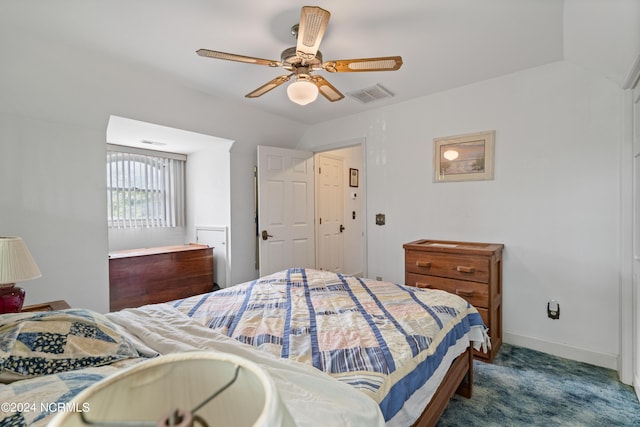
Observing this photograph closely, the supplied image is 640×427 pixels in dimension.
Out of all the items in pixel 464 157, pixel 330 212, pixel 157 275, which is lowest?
pixel 157 275

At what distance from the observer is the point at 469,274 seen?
2461 mm

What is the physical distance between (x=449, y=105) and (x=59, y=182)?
360cm

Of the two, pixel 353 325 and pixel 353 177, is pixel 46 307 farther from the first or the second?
pixel 353 177

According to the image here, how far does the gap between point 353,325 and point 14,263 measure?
5.38ft

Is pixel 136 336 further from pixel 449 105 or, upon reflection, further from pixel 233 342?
pixel 449 105

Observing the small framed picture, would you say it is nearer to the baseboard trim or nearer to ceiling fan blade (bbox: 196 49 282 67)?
the baseboard trim

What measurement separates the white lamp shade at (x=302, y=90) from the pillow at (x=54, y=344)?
1.63 metres

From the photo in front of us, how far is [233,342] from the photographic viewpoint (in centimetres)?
116

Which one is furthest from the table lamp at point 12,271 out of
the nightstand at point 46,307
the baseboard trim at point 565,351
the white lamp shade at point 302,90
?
the baseboard trim at point 565,351

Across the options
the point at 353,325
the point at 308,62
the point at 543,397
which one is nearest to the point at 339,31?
the point at 308,62

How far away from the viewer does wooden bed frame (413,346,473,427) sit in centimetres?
130

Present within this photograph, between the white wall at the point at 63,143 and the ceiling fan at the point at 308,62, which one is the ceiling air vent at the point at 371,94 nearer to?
the ceiling fan at the point at 308,62

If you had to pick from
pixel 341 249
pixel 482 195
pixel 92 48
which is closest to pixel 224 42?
pixel 92 48

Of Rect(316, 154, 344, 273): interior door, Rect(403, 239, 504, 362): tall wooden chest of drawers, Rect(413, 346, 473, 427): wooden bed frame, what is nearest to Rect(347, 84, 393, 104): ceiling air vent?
Rect(316, 154, 344, 273): interior door
